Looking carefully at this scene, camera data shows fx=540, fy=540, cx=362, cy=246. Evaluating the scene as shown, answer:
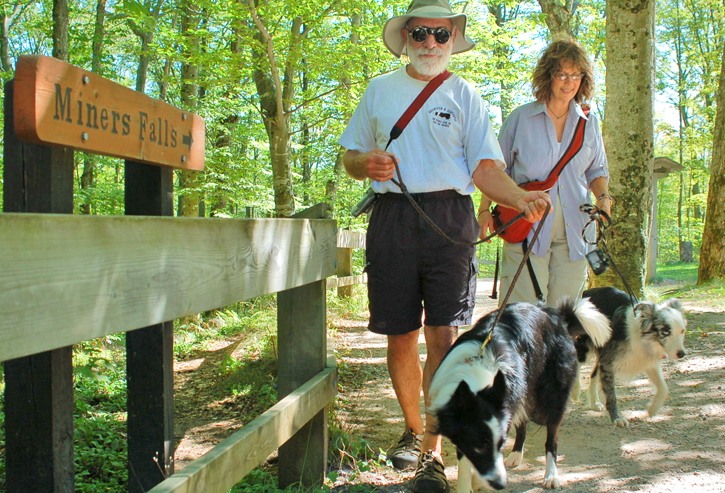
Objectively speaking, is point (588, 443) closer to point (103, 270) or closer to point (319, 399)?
point (319, 399)

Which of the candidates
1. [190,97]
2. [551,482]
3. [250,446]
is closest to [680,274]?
[190,97]

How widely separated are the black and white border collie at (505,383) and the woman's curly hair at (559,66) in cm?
157

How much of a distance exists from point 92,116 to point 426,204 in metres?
2.02

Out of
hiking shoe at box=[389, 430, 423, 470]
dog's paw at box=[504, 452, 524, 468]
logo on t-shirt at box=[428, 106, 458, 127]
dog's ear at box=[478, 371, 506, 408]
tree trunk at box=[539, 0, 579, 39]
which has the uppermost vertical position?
tree trunk at box=[539, 0, 579, 39]

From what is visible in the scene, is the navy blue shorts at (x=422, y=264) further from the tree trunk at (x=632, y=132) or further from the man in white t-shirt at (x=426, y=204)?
the tree trunk at (x=632, y=132)

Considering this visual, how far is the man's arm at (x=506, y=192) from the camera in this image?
286 cm

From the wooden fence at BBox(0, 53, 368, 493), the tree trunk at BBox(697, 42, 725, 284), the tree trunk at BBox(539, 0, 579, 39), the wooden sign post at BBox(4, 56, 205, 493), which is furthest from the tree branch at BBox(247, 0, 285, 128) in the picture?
the tree trunk at BBox(697, 42, 725, 284)

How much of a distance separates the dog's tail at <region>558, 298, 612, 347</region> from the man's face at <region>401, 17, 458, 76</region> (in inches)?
70.4

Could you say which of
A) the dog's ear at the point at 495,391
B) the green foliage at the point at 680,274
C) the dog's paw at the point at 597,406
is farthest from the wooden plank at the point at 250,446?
the green foliage at the point at 680,274

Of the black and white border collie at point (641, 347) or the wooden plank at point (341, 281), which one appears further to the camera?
the wooden plank at point (341, 281)

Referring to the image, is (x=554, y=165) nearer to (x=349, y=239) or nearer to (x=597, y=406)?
(x=597, y=406)

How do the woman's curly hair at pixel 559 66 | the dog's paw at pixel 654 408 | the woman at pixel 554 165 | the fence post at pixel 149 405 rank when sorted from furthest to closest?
the dog's paw at pixel 654 408, the woman at pixel 554 165, the woman's curly hair at pixel 559 66, the fence post at pixel 149 405

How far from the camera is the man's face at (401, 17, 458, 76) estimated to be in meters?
3.32

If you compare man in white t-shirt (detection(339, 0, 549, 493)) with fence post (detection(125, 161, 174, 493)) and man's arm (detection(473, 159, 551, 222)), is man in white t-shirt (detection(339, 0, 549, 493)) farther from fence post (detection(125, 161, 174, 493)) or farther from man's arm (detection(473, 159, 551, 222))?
fence post (detection(125, 161, 174, 493))
